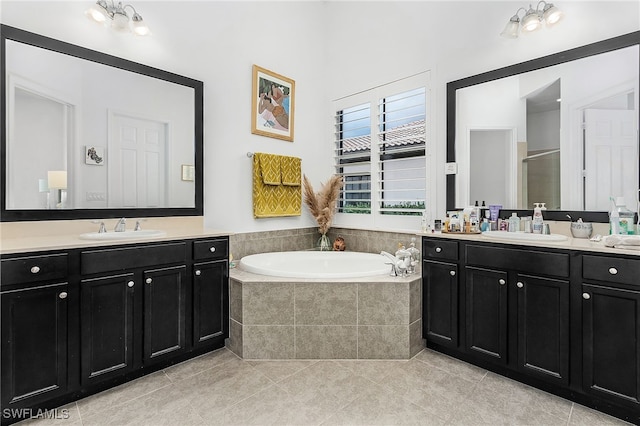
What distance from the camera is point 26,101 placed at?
6.64 feet

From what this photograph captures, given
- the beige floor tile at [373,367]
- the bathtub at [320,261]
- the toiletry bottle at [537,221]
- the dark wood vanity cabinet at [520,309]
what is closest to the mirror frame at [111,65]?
the bathtub at [320,261]

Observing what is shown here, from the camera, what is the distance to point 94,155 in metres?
2.29

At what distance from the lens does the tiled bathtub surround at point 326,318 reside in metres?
2.38

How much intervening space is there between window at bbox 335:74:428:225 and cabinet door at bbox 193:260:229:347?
1.74m

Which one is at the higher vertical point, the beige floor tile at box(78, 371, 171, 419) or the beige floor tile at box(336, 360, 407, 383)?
the beige floor tile at box(336, 360, 407, 383)

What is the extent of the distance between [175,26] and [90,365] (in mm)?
2564

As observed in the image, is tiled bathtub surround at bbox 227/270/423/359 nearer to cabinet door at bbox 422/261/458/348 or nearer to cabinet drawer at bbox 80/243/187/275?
cabinet door at bbox 422/261/458/348

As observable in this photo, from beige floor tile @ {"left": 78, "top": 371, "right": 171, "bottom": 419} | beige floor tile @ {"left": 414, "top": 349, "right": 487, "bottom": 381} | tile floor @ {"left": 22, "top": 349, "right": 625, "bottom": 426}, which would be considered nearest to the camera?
tile floor @ {"left": 22, "top": 349, "right": 625, "bottom": 426}

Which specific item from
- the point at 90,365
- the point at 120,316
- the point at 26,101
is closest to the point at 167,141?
the point at 26,101

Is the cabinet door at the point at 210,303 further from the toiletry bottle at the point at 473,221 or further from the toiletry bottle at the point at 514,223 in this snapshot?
the toiletry bottle at the point at 514,223

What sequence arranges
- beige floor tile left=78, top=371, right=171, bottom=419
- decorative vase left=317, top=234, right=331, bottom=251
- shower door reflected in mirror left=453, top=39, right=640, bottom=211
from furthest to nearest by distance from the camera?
1. decorative vase left=317, top=234, right=331, bottom=251
2. shower door reflected in mirror left=453, top=39, right=640, bottom=211
3. beige floor tile left=78, top=371, right=171, bottom=419

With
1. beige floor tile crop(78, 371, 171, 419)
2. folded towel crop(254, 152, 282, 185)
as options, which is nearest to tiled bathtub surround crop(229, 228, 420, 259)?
folded towel crop(254, 152, 282, 185)

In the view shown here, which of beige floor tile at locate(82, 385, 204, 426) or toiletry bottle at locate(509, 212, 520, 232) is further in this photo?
toiletry bottle at locate(509, 212, 520, 232)

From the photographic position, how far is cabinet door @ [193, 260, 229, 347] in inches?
93.1
